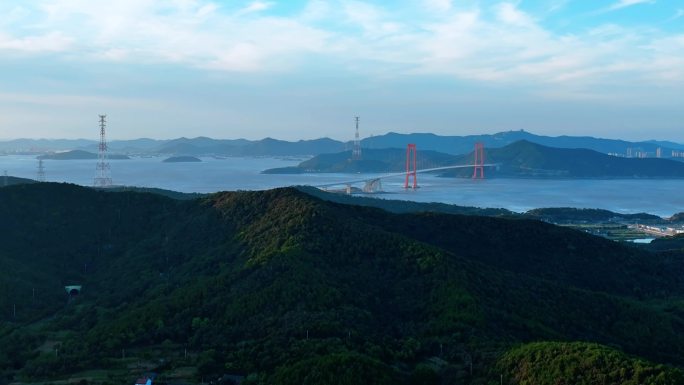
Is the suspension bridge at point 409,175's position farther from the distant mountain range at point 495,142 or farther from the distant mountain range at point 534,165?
the distant mountain range at point 495,142

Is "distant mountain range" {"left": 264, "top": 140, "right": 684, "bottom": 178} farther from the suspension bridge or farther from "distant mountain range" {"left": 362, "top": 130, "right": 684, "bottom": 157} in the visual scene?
"distant mountain range" {"left": 362, "top": 130, "right": 684, "bottom": 157}

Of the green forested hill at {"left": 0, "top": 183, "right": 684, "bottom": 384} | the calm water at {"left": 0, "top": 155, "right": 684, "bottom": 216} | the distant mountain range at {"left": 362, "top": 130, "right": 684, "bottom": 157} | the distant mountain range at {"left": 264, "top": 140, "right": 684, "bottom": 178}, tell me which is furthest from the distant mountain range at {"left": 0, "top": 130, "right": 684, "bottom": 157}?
the green forested hill at {"left": 0, "top": 183, "right": 684, "bottom": 384}

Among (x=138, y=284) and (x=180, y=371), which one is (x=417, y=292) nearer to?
(x=180, y=371)

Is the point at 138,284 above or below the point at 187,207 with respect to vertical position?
below

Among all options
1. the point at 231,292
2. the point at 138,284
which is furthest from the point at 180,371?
the point at 138,284

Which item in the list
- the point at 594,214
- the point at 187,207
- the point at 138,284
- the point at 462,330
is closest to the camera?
the point at 462,330

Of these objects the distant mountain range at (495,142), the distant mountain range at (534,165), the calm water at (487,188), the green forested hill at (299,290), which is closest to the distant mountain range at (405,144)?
the distant mountain range at (495,142)
